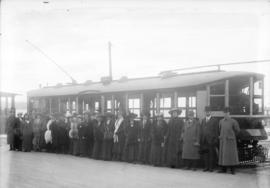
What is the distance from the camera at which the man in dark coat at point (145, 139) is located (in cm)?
1226

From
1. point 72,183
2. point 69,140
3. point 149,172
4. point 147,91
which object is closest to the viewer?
point 72,183

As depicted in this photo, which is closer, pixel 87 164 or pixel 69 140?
pixel 87 164

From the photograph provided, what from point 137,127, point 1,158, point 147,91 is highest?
point 147,91

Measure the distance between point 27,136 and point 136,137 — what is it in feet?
19.2

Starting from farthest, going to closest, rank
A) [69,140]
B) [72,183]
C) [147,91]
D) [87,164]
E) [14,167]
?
1. [69,140]
2. [147,91]
3. [87,164]
4. [14,167]
5. [72,183]

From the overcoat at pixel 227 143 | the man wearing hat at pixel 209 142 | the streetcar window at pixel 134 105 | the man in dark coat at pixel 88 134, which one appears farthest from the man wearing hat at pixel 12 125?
the overcoat at pixel 227 143

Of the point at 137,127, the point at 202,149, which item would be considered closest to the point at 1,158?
the point at 137,127

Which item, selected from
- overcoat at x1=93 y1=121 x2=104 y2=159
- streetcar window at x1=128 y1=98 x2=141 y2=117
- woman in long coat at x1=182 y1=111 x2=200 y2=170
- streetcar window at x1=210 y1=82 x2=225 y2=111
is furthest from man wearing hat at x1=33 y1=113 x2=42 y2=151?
streetcar window at x1=210 y1=82 x2=225 y2=111

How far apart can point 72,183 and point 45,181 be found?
697 millimetres

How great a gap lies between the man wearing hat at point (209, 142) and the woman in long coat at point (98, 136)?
4026 mm

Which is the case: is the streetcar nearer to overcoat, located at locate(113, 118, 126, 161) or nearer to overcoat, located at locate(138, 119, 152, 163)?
overcoat, located at locate(138, 119, 152, 163)

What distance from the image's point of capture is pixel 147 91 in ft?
45.4

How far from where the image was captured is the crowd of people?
10.8 metres

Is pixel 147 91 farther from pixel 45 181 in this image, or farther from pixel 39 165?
pixel 45 181
